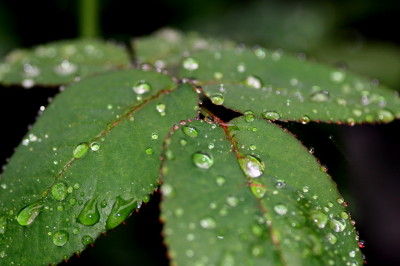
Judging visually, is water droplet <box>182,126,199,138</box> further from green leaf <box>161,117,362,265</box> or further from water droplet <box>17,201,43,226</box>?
water droplet <box>17,201,43,226</box>

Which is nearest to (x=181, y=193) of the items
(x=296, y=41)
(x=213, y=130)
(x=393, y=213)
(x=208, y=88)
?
(x=213, y=130)

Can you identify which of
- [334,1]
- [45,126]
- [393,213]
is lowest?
[393,213]

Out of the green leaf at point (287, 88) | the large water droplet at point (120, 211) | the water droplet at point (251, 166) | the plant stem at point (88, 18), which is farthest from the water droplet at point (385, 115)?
the plant stem at point (88, 18)

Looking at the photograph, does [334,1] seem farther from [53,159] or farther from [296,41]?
[53,159]

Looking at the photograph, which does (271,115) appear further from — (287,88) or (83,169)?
(83,169)

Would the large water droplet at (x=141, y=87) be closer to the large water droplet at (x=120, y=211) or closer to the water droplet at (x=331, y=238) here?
the large water droplet at (x=120, y=211)
